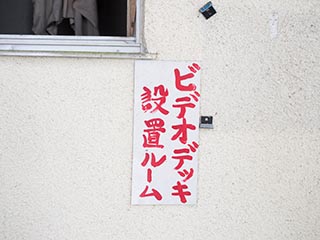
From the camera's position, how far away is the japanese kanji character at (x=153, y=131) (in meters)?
2.27

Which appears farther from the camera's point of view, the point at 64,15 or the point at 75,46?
the point at 64,15

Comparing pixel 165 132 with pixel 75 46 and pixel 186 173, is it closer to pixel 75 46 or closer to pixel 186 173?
pixel 186 173

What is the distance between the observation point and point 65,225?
231 centimetres

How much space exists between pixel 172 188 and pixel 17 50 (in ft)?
4.23

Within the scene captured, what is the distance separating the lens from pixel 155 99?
226 centimetres

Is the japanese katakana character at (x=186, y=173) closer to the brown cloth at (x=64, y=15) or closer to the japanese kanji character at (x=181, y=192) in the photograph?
the japanese kanji character at (x=181, y=192)

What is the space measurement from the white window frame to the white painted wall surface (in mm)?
49

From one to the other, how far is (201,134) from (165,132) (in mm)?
235

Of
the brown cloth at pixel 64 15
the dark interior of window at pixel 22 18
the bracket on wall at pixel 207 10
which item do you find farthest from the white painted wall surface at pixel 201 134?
the dark interior of window at pixel 22 18

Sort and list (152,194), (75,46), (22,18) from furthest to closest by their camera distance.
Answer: (22,18), (152,194), (75,46)

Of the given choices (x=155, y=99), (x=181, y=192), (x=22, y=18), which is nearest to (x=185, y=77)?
(x=155, y=99)

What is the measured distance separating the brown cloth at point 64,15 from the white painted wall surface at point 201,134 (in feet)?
1.99

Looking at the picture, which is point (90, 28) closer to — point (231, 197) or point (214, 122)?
point (214, 122)

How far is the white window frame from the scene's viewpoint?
2.20 m
